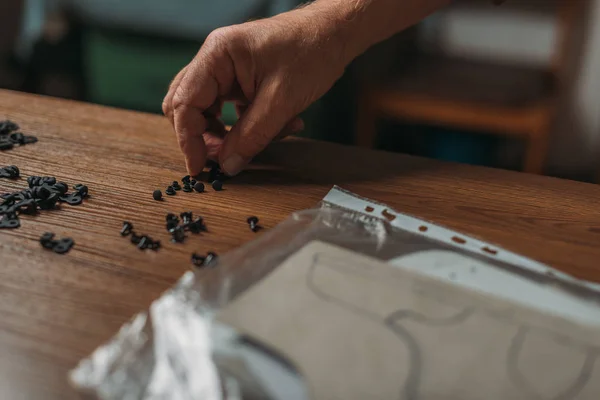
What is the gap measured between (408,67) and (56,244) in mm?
1648

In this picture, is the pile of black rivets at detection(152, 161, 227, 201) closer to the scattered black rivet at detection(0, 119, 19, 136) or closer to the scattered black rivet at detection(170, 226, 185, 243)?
the scattered black rivet at detection(170, 226, 185, 243)

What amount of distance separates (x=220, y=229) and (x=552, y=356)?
1.15 feet

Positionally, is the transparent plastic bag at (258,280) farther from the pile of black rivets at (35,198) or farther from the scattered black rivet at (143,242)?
the pile of black rivets at (35,198)

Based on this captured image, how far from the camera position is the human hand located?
80cm

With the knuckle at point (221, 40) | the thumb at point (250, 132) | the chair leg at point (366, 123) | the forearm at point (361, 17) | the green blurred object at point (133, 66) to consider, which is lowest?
the chair leg at point (366, 123)

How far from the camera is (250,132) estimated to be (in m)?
0.81

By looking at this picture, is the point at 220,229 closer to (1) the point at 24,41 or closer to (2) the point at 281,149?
(2) the point at 281,149

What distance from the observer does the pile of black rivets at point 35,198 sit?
0.66m

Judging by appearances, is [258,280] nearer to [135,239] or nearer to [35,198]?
[135,239]

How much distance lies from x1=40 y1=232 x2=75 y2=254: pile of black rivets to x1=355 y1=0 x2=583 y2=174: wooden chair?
4.63 ft

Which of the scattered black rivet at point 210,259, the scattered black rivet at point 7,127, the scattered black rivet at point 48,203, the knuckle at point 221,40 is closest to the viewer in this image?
the scattered black rivet at point 210,259

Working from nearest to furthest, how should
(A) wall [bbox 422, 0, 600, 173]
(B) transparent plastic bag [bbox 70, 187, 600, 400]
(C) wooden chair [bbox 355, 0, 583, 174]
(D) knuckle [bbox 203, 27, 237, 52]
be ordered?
(B) transparent plastic bag [bbox 70, 187, 600, 400], (D) knuckle [bbox 203, 27, 237, 52], (C) wooden chair [bbox 355, 0, 583, 174], (A) wall [bbox 422, 0, 600, 173]

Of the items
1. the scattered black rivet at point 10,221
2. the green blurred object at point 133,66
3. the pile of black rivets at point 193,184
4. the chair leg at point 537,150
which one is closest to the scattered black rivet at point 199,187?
the pile of black rivets at point 193,184

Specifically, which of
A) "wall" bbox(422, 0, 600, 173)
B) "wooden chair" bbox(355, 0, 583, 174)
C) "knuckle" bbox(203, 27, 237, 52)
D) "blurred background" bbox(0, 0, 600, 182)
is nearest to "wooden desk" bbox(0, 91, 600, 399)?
"knuckle" bbox(203, 27, 237, 52)
